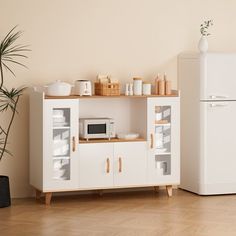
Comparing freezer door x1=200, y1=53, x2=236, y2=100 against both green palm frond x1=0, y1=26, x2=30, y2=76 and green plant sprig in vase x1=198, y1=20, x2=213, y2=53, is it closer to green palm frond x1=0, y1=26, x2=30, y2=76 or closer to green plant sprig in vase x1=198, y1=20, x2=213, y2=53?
green plant sprig in vase x1=198, y1=20, x2=213, y2=53

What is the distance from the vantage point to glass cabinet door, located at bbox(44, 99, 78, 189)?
7.16m

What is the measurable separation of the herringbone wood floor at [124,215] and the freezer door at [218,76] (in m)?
1.09

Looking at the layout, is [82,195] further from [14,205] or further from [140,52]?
[140,52]

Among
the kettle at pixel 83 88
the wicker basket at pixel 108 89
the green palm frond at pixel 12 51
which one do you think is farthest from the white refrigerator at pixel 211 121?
the green palm frond at pixel 12 51

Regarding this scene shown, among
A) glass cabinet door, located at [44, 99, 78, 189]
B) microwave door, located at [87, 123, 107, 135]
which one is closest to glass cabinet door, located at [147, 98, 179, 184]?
microwave door, located at [87, 123, 107, 135]

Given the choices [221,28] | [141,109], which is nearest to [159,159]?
[141,109]

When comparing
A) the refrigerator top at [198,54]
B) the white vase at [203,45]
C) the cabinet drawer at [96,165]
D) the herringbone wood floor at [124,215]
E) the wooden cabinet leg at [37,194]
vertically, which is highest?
the white vase at [203,45]

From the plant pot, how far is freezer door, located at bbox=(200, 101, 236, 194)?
206 cm

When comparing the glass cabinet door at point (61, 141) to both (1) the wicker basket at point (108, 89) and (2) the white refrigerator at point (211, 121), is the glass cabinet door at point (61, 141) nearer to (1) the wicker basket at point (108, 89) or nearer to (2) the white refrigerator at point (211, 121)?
(1) the wicker basket at point (108, 89)

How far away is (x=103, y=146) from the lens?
7422mm

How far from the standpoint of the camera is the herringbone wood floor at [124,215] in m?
6.17

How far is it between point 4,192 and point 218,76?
2533 millimetres

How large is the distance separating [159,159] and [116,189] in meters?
0.68

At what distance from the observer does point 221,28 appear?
8.27 meters
